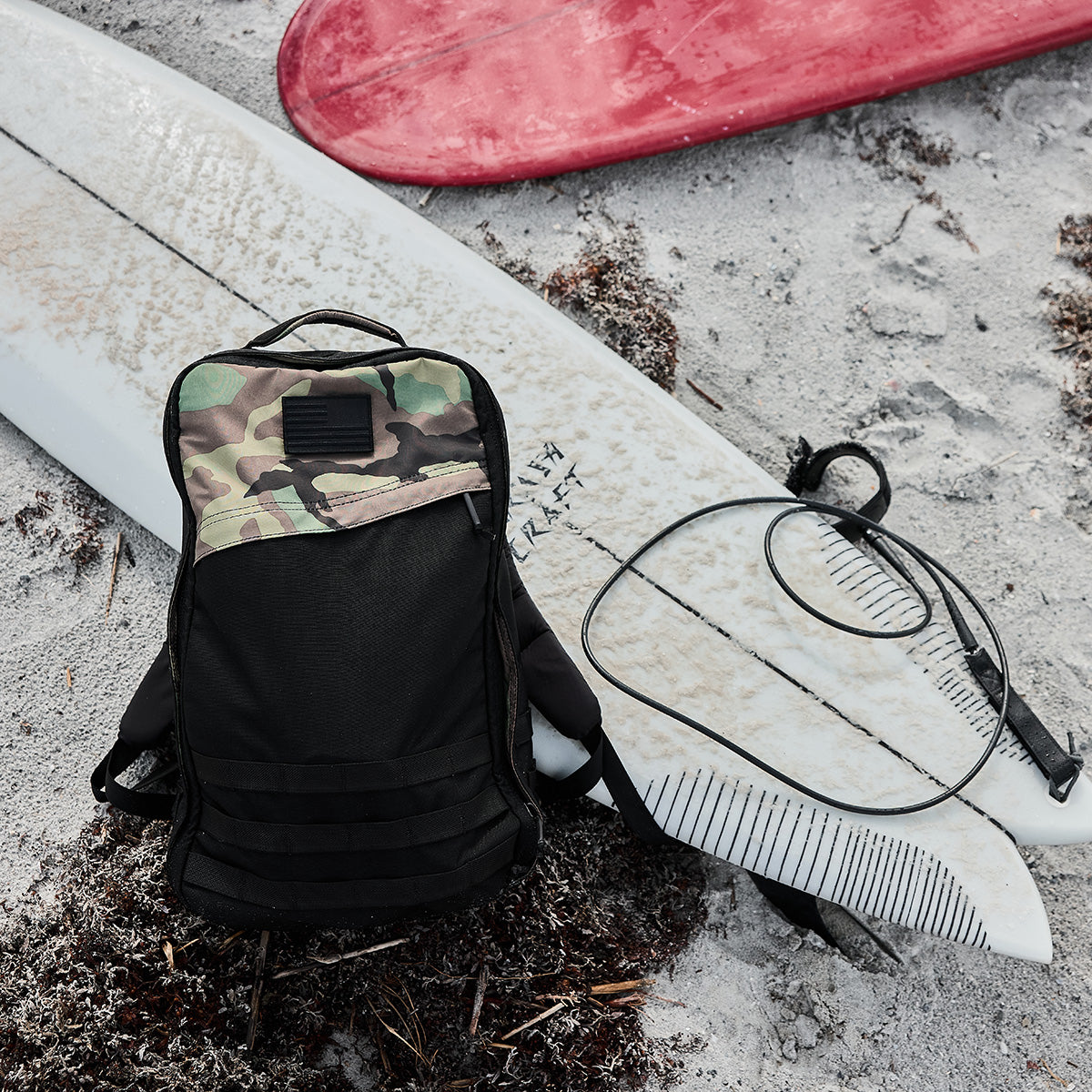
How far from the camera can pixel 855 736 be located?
5.59ft

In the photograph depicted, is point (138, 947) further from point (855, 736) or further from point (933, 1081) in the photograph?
point (933, 1081)

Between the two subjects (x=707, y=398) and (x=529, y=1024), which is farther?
(x=707, y=398)

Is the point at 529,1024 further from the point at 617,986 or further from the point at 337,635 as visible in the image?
the point at 337,635

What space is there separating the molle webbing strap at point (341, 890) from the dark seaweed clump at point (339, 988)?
0.41 m

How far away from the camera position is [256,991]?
Answer: 1.75 m

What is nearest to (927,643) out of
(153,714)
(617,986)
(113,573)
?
(617,986)

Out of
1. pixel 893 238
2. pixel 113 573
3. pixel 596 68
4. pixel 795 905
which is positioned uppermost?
pixel 596 68

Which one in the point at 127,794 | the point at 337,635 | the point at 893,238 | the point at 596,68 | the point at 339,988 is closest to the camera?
the point at 337,635

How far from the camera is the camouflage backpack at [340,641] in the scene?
1.32 meters

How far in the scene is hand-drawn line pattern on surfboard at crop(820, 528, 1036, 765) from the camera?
172 cm

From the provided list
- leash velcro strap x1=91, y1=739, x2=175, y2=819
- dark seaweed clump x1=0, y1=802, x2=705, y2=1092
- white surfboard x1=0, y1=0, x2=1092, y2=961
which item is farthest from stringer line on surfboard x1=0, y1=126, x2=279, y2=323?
dark seaweed clump x1=0, y1=802, x2=705, y2=1092

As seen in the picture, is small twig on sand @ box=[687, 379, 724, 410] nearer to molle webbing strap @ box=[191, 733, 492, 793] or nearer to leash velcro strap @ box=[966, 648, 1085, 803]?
leash velcro strap @ box=[966, 648, 1085, 803]

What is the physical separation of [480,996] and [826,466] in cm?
142

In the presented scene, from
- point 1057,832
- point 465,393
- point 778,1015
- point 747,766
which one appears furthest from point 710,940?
point 465,393
